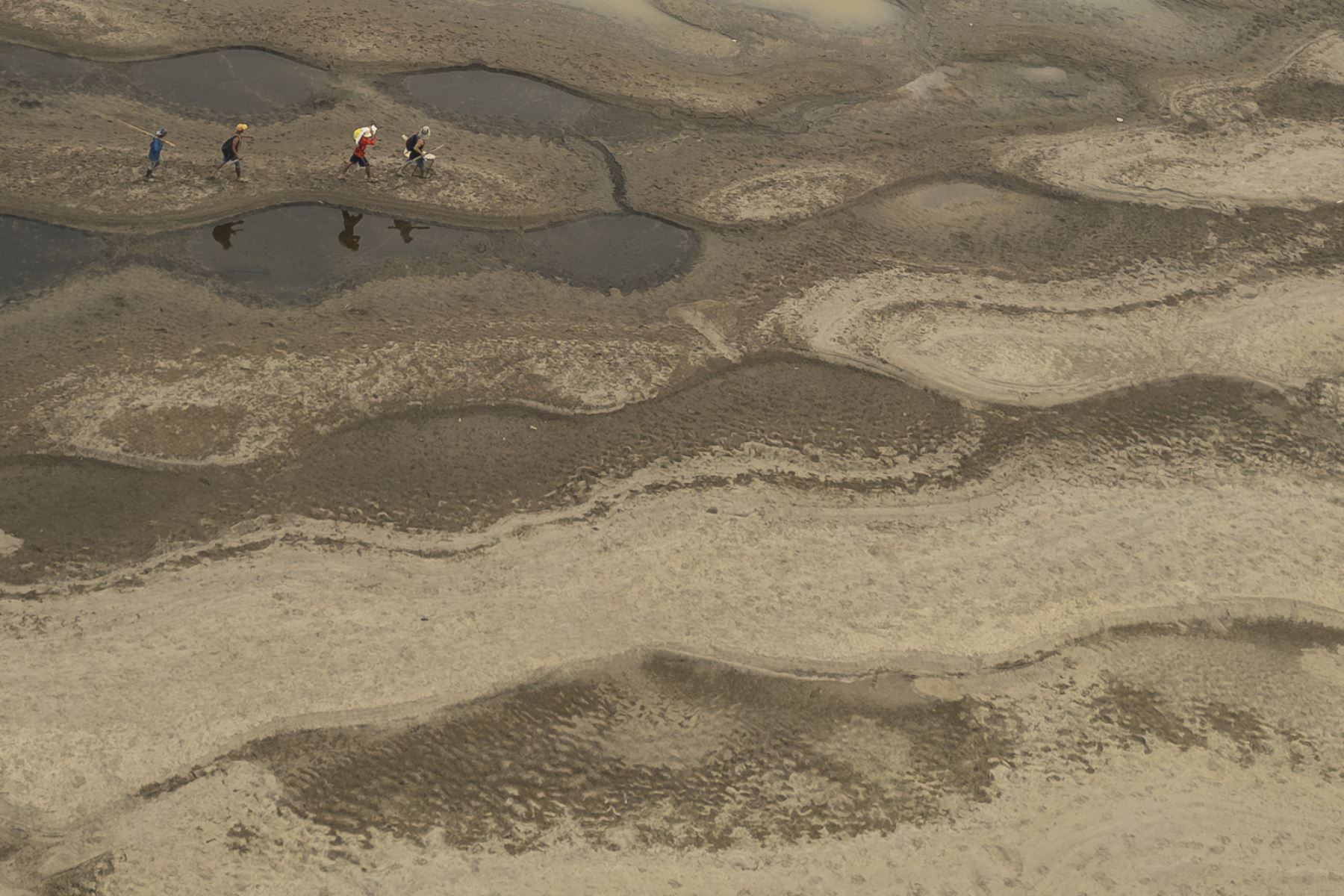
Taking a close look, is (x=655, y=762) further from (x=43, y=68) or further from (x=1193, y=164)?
(x=43, y=68)

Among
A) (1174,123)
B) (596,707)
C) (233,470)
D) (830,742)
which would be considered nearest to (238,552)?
(233,470)

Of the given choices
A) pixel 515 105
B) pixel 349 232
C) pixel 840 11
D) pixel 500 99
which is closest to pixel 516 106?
pixel 515 105

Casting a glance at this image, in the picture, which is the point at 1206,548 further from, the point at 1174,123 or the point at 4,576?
the point at 4,576

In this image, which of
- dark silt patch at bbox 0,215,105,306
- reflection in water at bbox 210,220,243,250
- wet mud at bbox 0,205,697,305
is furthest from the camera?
reflection in water at bbox 210,220,243,250

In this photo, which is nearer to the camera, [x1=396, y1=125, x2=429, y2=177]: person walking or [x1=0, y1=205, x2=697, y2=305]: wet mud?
[x1=0, y1=205, x2=697, y2=305]: wet mud

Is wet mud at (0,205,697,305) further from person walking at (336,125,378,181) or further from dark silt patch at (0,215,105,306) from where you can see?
Answer: person walking at (336,125,378,181)

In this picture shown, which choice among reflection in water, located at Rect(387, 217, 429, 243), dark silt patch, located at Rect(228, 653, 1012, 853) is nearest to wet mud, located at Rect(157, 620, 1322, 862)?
Answer: dark silt patch, located at Rect(228, 653, 1012, 853)
